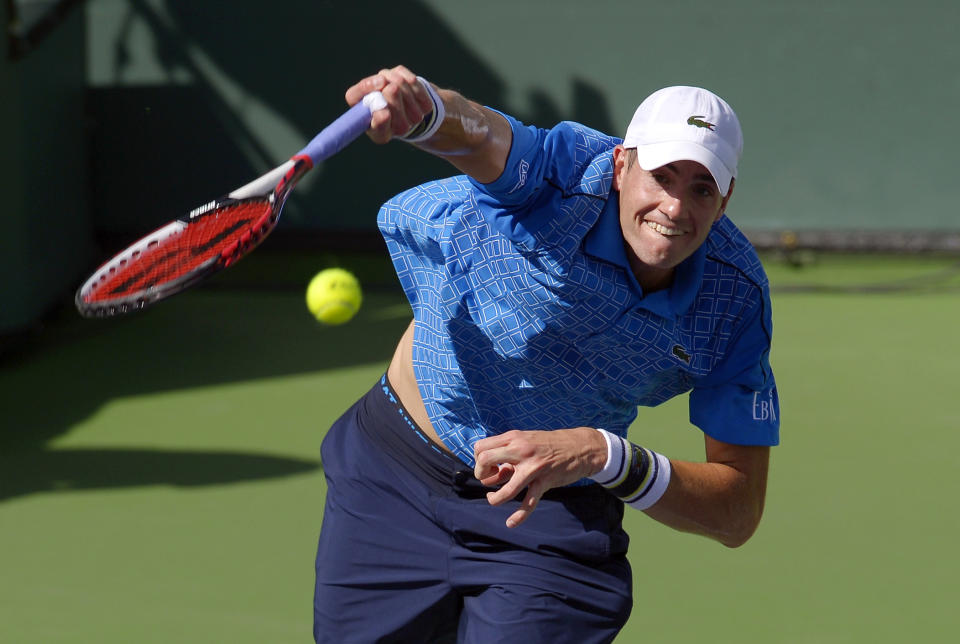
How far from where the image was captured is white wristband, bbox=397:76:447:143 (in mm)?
2324

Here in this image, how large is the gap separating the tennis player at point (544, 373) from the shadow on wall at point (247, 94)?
647 cm

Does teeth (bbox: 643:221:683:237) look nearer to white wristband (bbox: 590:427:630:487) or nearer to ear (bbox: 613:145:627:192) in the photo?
ear (bbox: 613:145:627:192)

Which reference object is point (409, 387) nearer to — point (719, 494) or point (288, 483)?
point (719, 494)

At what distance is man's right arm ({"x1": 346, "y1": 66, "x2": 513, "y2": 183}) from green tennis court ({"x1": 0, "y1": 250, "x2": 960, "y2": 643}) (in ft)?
6.65

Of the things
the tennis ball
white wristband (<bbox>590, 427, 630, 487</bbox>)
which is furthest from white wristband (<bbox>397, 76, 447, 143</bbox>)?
the tennis ball

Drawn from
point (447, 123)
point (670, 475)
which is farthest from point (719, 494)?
point (447, 123)

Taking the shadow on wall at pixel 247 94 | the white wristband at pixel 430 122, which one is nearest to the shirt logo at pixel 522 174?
the white wristband at pixel 430 122

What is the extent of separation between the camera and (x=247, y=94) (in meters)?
9.23

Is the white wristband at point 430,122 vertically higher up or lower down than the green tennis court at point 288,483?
higher up

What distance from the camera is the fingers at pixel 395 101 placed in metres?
2.25

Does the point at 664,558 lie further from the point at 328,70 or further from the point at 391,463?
the point at 328,70

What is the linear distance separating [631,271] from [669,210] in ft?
0.56

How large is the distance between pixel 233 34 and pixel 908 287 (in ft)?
16.8

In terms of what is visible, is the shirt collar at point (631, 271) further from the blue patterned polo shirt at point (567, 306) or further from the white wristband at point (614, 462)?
the white wristband at point (614, 462)
